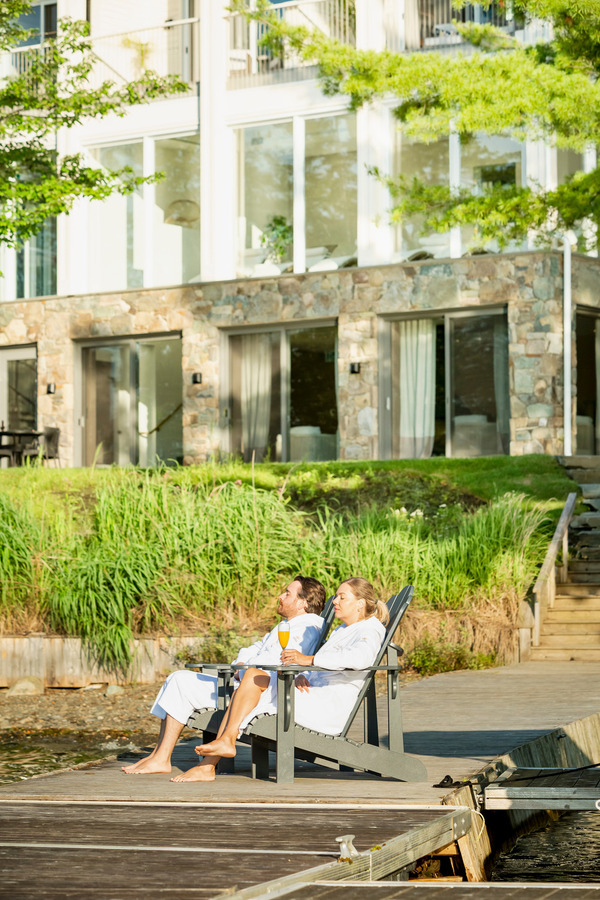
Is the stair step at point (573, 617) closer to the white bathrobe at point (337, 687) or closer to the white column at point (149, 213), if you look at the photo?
the white bathrobe at point (337, 687)

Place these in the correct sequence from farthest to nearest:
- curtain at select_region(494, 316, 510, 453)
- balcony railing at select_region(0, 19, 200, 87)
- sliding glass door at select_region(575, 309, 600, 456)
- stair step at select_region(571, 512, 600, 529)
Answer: balcony railing at select_region(0, 19, 200, 87)
sliding glass door at select_region(575, 309, 600, 456)
curtain at select_region(494, 316, 510, 453)
stair step at select_region(571, 512, 600, 529)

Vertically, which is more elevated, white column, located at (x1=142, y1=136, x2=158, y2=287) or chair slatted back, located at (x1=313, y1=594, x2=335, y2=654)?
white column, located at (x1=142, y1=136, x2=158, y2=287)

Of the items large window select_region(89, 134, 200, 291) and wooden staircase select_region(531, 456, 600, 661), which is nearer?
wooden staircase select_region(531, 456, 600, 661)

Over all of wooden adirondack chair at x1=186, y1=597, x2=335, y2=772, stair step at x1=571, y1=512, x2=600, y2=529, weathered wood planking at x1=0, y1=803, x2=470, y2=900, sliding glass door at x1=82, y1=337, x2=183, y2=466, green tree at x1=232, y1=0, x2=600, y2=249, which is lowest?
weathered wood planking at x1=0, y1=803, x2=470, y2=900

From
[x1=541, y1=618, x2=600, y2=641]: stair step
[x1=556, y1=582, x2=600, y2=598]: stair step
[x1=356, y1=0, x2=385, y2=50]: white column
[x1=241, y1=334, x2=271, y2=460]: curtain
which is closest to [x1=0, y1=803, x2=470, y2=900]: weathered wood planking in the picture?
[x1=541, y1=618, x2=600, y2=641]: stair step

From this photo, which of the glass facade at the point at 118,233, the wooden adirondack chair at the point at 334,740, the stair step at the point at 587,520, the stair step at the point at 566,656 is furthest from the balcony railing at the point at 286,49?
the wooden adirondack chair at the point at 334,740

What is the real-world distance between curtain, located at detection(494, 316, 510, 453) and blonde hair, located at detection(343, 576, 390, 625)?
43.4ft

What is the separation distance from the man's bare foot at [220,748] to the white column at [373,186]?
49.1 ft

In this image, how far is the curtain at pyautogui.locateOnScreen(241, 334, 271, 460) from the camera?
2108 cm

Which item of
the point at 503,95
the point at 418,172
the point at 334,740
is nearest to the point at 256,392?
the point at 418,172

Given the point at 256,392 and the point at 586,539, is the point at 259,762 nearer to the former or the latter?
the point at 586,539

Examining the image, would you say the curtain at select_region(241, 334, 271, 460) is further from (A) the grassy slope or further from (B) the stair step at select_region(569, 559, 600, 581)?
(B) the stair step at select_region(569, 559, 600, 581)

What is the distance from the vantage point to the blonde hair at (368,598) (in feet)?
19.9

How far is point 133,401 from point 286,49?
675cm
